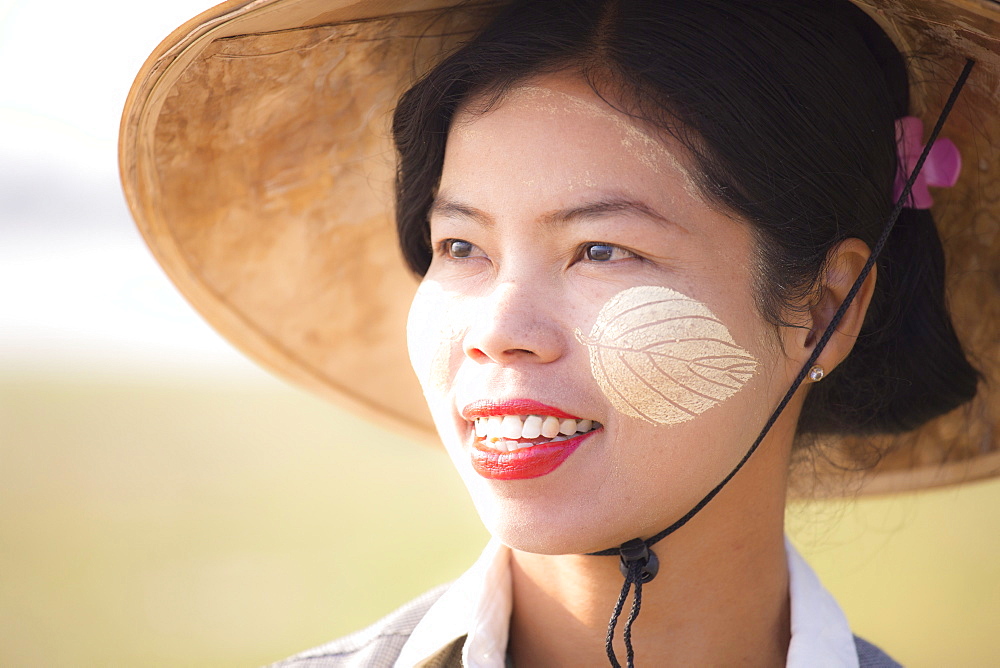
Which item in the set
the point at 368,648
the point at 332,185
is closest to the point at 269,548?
the point at 332,185

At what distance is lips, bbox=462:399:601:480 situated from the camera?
164cm

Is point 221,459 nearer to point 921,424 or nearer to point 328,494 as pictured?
point 328,494

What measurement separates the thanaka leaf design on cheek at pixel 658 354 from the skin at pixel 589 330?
0.06 ft

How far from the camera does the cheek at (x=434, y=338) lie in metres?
1.79

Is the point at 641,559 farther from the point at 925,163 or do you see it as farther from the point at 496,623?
the point at 925,163

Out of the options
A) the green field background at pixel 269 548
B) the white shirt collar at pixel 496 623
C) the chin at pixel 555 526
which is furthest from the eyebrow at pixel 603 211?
the green field background at pixel 269 548

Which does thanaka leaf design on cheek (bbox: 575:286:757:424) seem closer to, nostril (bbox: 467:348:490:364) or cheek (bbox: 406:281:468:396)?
nostril (bbox: 467:348:490:364)

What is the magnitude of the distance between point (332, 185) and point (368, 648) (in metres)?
1.15

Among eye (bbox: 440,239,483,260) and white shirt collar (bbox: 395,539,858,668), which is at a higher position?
eye (bbox: 440,239,483,260)

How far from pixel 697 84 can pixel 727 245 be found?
0.95ft

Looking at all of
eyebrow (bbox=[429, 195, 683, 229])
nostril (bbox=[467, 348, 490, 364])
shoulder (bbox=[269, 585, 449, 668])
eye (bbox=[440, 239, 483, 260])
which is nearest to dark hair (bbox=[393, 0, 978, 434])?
eyebrow (bbox=[429, 195, 683, 229])

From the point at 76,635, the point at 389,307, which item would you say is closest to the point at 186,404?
the point at 76,635

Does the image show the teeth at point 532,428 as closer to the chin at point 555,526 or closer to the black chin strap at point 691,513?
the chin at point 555,526

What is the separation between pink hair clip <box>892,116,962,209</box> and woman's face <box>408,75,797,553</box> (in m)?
0.52
